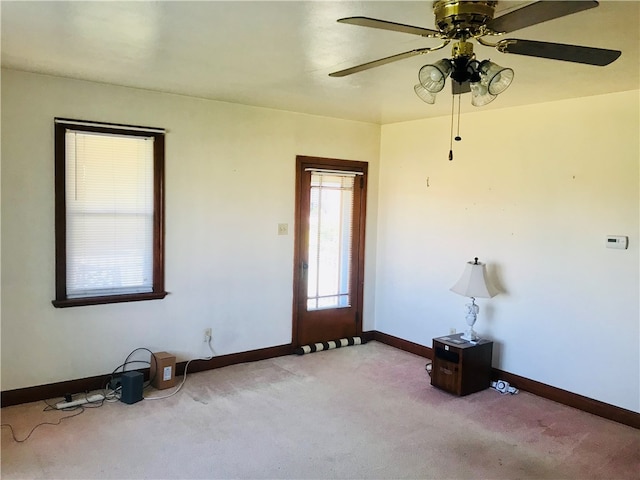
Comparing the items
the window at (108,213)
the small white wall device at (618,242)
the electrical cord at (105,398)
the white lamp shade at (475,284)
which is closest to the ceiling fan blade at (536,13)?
the small white wall device at (618,242)

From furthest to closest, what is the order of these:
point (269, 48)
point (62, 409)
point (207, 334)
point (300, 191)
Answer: point (300, 191) → point (207, 334) → point (62, 409) → point (269, 48)

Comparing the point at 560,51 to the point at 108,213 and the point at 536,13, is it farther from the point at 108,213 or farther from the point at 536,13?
the point at 108,213

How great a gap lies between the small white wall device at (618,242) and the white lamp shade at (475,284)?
1.00 m

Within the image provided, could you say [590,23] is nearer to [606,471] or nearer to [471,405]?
[606,471]

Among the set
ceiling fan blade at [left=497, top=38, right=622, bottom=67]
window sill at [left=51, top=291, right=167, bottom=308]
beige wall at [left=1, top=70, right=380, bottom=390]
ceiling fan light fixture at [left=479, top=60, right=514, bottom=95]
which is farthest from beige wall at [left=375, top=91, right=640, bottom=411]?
window sill at [left=51, top=291, right=167, bottom=308]

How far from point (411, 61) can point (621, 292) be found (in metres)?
2.36

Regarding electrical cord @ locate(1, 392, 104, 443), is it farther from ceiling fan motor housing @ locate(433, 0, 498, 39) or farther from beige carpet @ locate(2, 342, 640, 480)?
ceiling fan motor housing @ locate(433, 0, 498, 39)

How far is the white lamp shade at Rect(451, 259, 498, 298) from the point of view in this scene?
4.32m

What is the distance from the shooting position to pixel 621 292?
3.72m

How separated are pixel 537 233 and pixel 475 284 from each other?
67 centimetres

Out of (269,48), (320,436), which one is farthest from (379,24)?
(320,436)

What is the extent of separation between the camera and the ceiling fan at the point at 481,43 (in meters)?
1.82

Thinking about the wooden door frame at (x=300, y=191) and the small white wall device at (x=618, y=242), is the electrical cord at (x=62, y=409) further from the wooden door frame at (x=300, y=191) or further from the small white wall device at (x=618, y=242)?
the small white wall device at (x=618, y=242)

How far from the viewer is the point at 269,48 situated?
2.86 m
